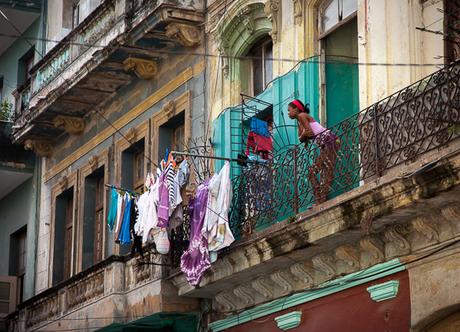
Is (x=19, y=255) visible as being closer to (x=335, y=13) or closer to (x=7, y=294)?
(x=7, y=294)

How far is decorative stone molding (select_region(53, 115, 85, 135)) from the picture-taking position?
2429 centimetres

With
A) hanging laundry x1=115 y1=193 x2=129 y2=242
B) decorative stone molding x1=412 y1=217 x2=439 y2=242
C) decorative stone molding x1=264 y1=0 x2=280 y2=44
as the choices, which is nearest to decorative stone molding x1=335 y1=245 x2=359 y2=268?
decorative stone molding x1=412 y1=217 x2=439 y2=242

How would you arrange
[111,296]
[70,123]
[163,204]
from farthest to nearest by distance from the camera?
1. [70,123]
2. [111,296]
3. [163,204]

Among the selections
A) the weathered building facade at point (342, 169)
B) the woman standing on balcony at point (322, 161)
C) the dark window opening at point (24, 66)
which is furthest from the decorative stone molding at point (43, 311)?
the woman standing on balcony at point (322, 161)

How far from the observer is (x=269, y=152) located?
1828cm

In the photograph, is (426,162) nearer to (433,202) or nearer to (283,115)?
(433,202)

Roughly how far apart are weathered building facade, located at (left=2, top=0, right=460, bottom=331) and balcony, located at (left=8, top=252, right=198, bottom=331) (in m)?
0.03

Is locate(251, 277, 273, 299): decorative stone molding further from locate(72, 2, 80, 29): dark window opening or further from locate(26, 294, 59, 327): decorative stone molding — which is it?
locate(72, 2, 80, 29): dark window opening

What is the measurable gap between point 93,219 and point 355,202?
947cm

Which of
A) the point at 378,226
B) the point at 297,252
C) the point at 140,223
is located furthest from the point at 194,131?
the point at 378,226

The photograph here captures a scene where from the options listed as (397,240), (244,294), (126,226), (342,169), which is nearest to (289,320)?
(244,294)

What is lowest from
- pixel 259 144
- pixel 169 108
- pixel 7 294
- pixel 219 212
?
pixel 219 212

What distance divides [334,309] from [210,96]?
4.88 m

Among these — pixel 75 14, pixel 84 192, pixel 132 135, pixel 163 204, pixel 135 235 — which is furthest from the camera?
pixel 75 14
